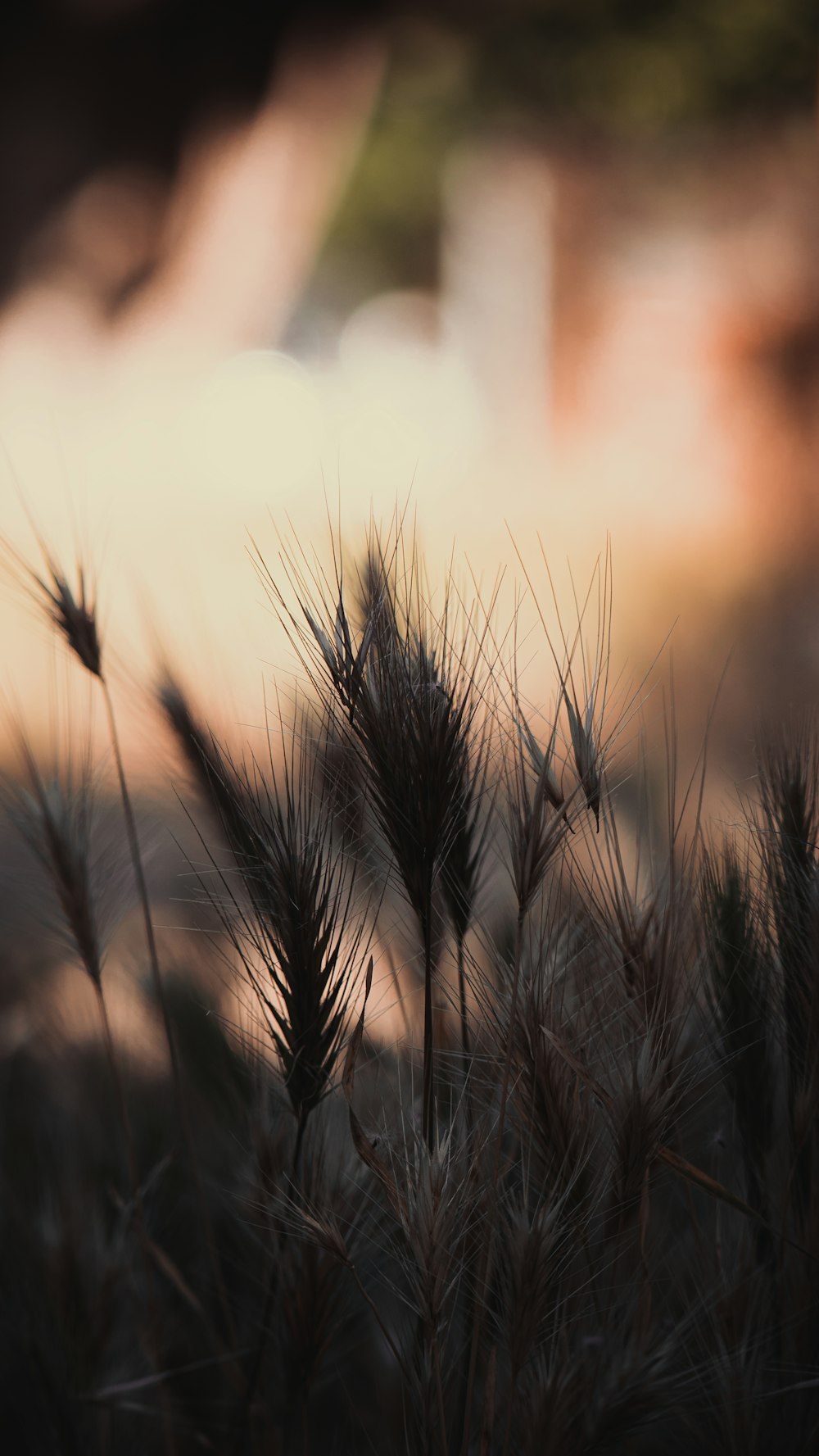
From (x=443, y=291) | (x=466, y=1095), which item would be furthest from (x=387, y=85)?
(x=466, y=1095)

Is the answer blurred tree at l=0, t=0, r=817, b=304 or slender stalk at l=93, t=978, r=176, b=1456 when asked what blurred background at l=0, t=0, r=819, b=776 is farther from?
slender stalk at l=93, t=978, r=176, b=1456

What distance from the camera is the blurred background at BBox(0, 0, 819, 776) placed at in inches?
60.6

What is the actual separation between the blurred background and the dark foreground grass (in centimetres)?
118

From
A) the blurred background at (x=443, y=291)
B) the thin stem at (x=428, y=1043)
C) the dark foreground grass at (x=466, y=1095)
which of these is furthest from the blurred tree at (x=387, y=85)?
the thin stem at (x=428, y=1043)

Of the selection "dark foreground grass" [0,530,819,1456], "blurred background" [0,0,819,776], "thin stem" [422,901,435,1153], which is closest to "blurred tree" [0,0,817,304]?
"blurred background" [0,0,819,776]

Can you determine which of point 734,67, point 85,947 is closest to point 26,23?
point 734,67

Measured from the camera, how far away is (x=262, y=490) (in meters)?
1.68

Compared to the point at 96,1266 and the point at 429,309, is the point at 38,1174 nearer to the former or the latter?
the point at 96,1266

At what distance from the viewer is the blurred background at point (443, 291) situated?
1.54m

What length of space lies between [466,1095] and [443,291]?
1580 millimetres

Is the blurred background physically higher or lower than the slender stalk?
higher

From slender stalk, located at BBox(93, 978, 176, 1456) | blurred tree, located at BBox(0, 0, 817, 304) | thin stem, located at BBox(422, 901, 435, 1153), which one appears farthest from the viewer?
blurred tree, located at BBox(0, 0, 817, 304)

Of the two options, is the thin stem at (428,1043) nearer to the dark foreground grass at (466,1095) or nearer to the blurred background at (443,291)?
the dark foreground grass at (466,1095)

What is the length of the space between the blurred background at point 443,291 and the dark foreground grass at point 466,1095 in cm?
118
